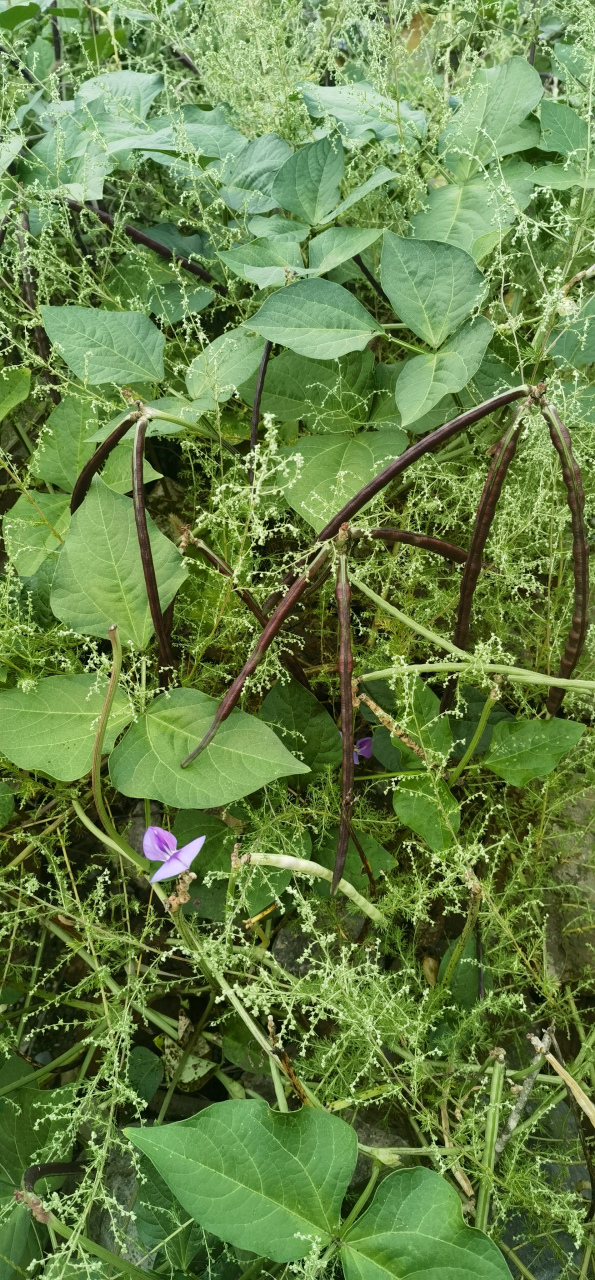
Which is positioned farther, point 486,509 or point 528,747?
point 528,747

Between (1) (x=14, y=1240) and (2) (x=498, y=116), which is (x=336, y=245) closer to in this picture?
(2) (x=498, y=116)

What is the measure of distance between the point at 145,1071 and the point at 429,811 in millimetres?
461

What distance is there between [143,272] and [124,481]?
14.5 inches

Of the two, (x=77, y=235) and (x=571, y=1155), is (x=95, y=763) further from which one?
(x=77, y=235)

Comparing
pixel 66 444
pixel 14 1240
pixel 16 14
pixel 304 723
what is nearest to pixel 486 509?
pixel 304 723

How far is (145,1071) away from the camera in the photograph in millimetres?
964

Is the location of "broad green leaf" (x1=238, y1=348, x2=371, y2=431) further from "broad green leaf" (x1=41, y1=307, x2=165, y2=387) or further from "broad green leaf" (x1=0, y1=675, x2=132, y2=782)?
"broad green leaf" (x1=0, y1=675, x2=132, y2=782)

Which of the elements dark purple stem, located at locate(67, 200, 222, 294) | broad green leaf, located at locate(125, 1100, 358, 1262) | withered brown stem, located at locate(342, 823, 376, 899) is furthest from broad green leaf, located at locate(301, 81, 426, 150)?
broad green leaf, located at locate(125, 1100, 358, 1262)

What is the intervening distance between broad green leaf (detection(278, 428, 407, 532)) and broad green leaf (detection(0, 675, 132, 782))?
287mm

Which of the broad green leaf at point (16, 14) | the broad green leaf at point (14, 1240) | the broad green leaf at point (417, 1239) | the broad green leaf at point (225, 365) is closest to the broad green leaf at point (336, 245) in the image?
the broad green leaf at point (225, 365)

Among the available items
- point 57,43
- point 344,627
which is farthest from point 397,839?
point 57,43

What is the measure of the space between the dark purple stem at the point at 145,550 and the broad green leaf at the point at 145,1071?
456 millimetres

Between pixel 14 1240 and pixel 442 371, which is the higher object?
pixel 442 371

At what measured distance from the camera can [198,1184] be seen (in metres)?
0.66
